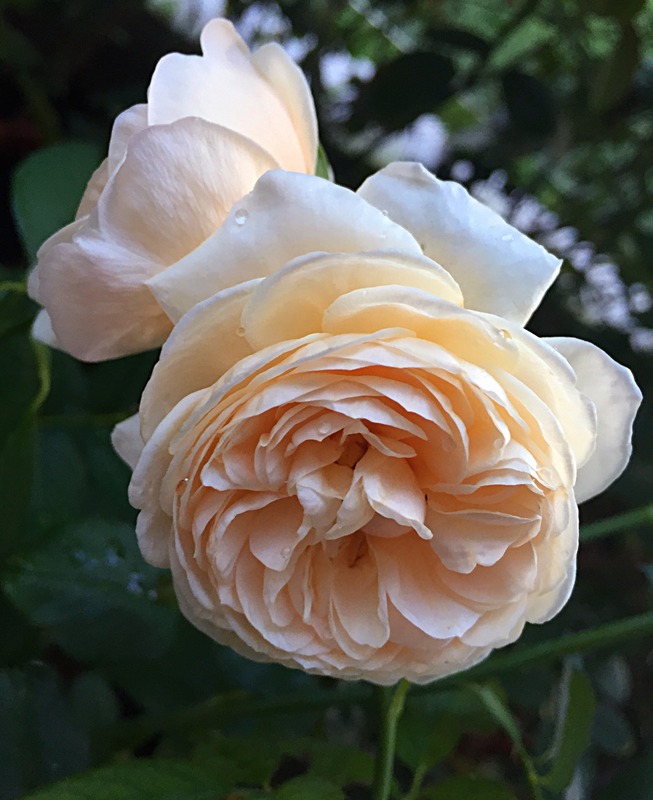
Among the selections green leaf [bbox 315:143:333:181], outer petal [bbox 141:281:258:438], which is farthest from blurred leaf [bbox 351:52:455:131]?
outer petal [bbox 141:281:258:438]

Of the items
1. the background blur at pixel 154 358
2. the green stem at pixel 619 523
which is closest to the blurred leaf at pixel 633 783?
the background blur at pixel 154 358

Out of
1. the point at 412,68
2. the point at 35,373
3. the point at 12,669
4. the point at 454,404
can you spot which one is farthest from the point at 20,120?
the point at 454,404

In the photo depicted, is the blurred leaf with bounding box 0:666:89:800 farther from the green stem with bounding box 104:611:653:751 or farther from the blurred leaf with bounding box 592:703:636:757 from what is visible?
the blurred leaf with bounding box 592:703:636:757

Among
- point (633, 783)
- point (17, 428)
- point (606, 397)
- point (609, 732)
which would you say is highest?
point (606, 397)

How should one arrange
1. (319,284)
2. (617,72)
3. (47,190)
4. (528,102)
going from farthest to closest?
(528,102) < (617,72) < (47,190) < (319,284)

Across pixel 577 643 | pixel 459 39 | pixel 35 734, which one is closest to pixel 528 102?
pixel 459 39

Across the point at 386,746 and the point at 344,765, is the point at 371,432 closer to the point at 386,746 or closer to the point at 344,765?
the point at 386,746

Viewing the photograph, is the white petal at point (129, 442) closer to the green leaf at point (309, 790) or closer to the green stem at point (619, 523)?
the green leaf at point (309, 790)

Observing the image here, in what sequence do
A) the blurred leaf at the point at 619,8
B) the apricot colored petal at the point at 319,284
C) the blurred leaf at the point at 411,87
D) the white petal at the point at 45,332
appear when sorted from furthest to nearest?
the blurred leaf at the point at 411,87, the blurred leaf at the point at 619,8, the white petal at the point at 45,332, the apricot colored petal at the point at 319,284
